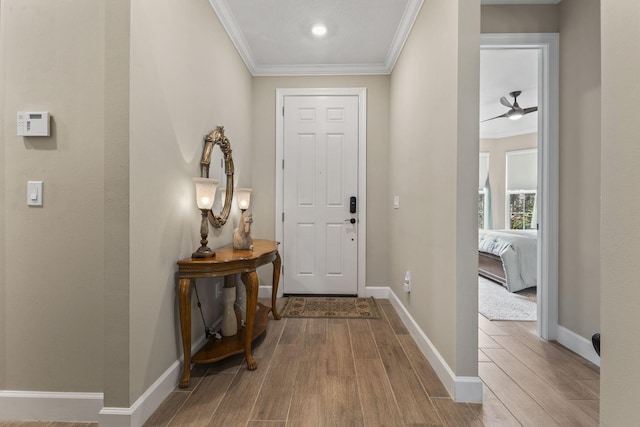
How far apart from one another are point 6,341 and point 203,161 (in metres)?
1.42

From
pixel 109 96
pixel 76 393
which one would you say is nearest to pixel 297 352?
pixel 76 393

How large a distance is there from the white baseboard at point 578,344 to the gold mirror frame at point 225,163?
2863 mm

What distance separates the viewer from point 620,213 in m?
0.78

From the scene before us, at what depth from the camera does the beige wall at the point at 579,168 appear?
209 cm

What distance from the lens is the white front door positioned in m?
3.56

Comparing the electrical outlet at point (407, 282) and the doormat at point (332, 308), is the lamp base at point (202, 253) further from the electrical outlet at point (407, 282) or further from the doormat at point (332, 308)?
the electrical outlet at point (407, 282)

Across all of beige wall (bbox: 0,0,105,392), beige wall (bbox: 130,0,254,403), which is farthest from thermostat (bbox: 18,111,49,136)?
beige wall (bbox: 130,0,254,403)

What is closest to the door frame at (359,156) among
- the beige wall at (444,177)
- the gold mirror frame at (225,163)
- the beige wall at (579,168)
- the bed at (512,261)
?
the beige wall at (444,177)

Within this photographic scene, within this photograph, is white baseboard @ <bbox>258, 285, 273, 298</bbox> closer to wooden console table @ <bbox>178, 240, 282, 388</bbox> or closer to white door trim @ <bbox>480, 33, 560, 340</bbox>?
wooden console table @ <bbox>178, 240, 282, 388</bbox>

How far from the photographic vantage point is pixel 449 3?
176cm

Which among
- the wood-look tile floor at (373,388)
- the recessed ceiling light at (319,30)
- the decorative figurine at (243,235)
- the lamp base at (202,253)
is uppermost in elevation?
the recessed ceiling light at (319,30)

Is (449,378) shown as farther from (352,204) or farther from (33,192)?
(33,192)

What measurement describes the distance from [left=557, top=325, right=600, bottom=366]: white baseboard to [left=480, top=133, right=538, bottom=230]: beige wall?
5.35 m

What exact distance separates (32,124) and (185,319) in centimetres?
126
